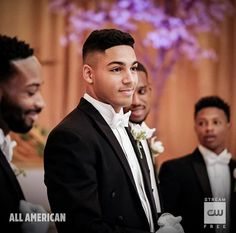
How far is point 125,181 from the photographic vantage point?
1816 millimetres

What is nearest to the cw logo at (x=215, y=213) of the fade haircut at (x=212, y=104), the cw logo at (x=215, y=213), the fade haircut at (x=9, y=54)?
the cw logo at (x=215, y=213)

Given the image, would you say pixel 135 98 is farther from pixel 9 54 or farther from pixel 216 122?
pixel 9 54

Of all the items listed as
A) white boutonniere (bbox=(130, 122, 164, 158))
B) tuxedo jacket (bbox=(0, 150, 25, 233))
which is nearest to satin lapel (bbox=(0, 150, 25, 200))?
tuxedo jacket (bbox=(0, 150, 25, 233))

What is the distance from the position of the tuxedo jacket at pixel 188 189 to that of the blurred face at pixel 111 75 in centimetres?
64

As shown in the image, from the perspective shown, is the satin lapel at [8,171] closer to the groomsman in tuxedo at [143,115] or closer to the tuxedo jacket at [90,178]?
the tuxedo jacket at [90,178]

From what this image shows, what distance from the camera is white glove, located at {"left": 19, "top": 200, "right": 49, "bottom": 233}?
1.97 meters

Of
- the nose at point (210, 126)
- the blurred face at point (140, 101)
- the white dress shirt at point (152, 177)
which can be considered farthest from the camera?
the nose at point (210, 126)

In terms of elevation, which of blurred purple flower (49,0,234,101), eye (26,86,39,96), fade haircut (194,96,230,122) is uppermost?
blurred purple flower (49,0,234,101)

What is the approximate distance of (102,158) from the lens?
176cm

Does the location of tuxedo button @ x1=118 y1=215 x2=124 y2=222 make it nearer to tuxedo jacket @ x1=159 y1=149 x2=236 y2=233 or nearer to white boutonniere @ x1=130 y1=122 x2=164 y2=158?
white boutonniere @ x1=130 y1=122 x2=164 y2=158

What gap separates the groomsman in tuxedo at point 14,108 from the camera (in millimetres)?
1892

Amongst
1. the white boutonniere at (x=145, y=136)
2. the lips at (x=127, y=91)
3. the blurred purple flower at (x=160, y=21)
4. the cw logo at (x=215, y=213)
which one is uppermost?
the blurred purple flower at (x=160, y=21)

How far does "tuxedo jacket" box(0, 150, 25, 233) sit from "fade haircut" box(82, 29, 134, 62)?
0.54 m

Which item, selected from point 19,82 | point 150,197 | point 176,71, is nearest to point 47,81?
point 19,82
